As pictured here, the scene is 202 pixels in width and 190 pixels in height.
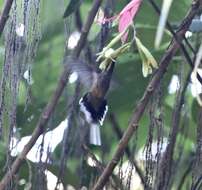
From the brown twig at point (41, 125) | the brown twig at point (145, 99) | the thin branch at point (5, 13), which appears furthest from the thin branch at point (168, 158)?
the thin branch at point (5, 13)

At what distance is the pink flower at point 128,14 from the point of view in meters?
1.04

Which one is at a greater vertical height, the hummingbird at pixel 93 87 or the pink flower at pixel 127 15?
the pink flower at pixel 127 15

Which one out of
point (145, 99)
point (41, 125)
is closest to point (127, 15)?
point (145, 99)

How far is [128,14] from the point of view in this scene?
3.48 ft

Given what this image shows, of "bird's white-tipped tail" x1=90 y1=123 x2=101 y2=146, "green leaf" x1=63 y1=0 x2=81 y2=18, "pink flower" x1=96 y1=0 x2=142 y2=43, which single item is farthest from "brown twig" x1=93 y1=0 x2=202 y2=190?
"bird's white-tipped tail" x1=90 y1=123 x2=101 y2=146

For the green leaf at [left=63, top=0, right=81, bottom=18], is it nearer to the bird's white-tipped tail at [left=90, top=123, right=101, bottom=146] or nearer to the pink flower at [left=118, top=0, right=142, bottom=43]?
the pink flower at [left=118, top=0, right=142, bottom=43]

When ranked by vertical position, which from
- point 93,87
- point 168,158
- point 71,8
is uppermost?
Answer: point 71,8

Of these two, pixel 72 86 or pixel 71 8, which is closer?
pixel 71 8

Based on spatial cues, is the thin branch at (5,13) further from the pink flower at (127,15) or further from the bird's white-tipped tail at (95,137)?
the bird's white-tipped tail at (95,137)

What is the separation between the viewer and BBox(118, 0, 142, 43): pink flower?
3.41ft

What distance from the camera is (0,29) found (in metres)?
1.11

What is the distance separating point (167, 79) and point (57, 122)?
0.29 meters

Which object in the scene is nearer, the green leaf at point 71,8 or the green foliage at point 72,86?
the green leaf at point 71,8

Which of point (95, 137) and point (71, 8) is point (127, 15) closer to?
point (71, 8)
